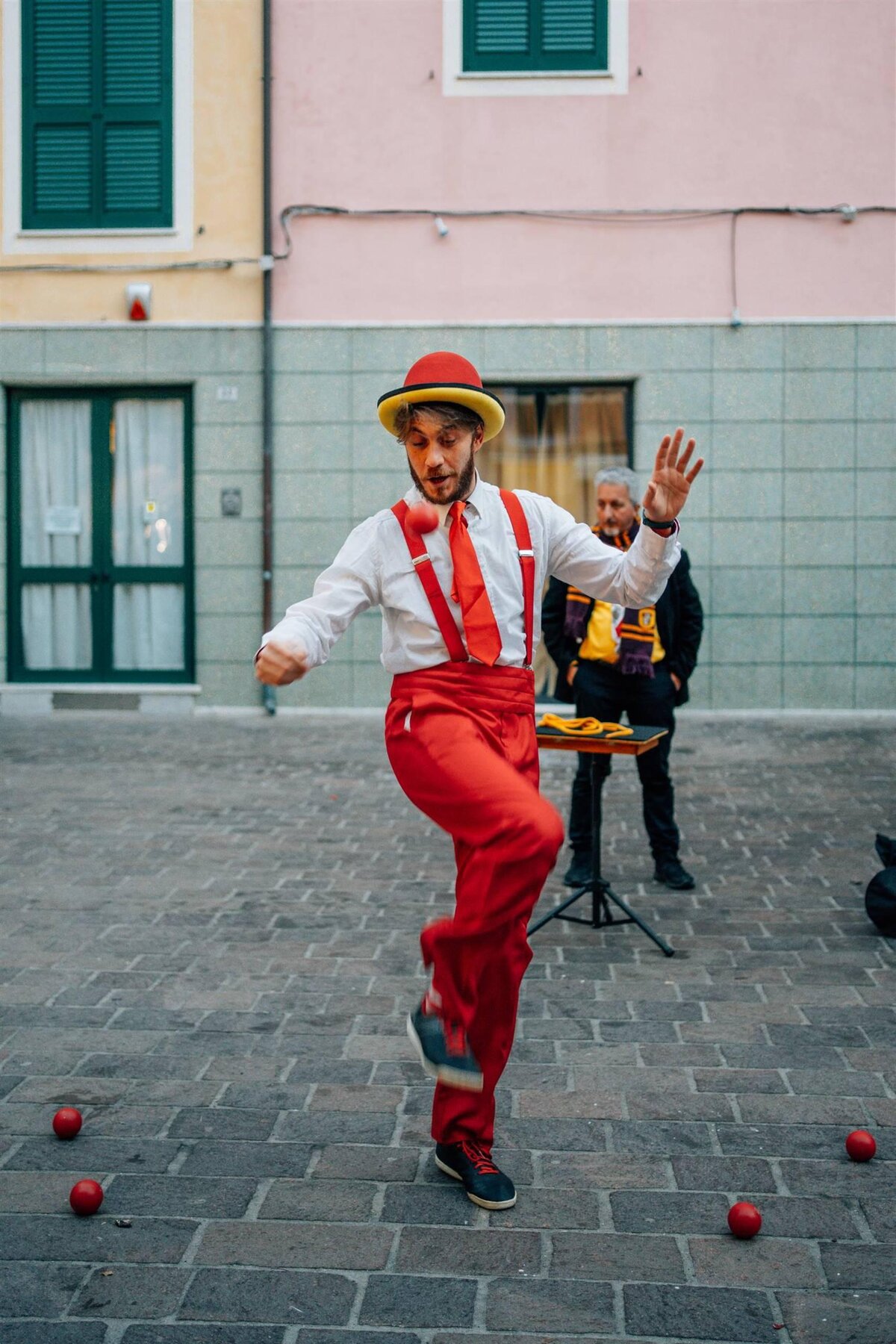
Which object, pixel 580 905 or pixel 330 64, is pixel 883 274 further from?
pixel 580 905

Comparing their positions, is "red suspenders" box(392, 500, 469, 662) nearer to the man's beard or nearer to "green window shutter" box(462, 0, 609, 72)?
the man's beard

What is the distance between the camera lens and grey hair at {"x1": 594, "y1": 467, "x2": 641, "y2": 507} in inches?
260

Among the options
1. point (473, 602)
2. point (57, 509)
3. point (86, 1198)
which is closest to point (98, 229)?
point (57, 509)

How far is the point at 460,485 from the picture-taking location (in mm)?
3863

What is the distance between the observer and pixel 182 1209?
11.6ft

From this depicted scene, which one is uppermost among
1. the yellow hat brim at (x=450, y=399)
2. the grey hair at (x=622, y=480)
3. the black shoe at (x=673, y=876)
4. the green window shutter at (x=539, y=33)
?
the green window shutter at (x=539, y=33)

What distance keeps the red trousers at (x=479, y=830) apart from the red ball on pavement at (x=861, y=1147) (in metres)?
0.94

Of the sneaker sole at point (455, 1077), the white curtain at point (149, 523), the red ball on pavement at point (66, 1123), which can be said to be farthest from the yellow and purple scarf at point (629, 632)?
the white curtain at point (149, 523)

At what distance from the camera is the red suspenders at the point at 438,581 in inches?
147

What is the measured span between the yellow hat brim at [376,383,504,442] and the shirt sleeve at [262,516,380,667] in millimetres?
304

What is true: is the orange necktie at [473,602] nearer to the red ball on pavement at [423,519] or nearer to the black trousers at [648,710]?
the red ball on pavement at [423,519]

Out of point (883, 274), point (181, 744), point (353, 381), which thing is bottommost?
point (181, 744)

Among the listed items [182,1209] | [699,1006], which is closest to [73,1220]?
[182,1209]

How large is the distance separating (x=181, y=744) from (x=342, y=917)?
5.49 m
